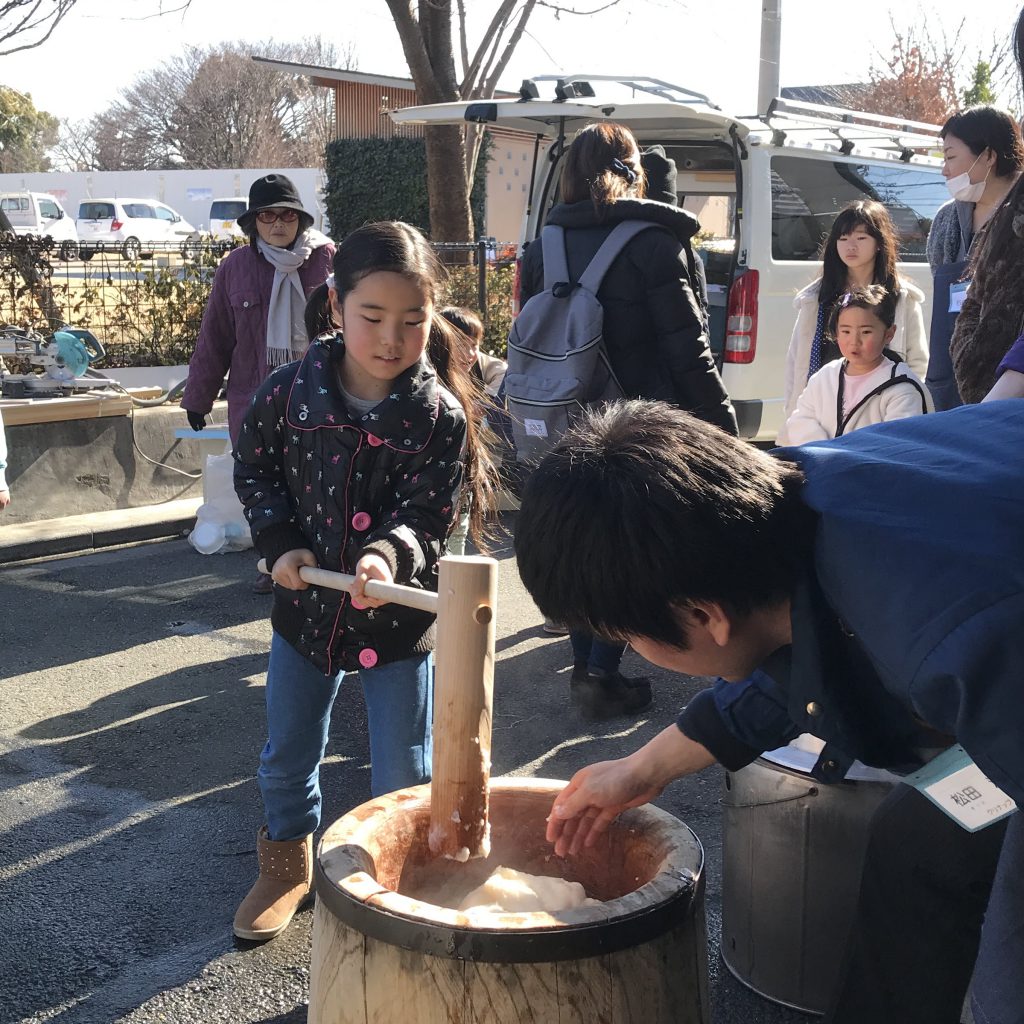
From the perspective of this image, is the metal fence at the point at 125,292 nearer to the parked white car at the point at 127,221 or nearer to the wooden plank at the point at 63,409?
the wooden plank at the point at 63,409

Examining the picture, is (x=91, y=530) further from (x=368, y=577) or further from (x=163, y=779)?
(x=368, y=577)

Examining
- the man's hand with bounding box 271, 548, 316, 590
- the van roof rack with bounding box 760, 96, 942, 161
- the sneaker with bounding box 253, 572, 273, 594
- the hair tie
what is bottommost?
the sneaker with bounding box 253, 572, 273, 594

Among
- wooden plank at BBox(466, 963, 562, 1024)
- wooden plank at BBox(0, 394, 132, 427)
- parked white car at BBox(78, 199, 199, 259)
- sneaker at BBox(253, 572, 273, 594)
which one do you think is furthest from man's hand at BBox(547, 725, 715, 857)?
parked white car at BBox(78, 199, 199, 259)

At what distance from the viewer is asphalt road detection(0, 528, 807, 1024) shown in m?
2.54

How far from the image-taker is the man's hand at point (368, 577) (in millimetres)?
2123

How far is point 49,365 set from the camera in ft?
21.9

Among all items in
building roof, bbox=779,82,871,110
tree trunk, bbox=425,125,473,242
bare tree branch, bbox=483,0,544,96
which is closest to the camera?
tree trunk, bbox=425,125,473,242

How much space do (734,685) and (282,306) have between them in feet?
11.4

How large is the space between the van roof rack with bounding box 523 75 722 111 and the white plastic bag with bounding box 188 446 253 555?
2537 mm

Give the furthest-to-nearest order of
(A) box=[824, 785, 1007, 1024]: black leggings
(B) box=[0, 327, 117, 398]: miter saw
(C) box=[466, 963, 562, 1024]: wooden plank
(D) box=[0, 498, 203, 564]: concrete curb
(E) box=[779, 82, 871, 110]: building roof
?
(E) box=[779, 82, 871, 110]: building roof
(B) box=[0, 327, 117, 398]: miter saw
(D) box=[0, 498, 203, 564]: concrete curb
(A) box=[824, 785, 1007, 1024]: black leggings
(C) box=[466, 963, 562, 1024]: wooden plank

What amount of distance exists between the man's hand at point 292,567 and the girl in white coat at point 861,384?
7.03 ft

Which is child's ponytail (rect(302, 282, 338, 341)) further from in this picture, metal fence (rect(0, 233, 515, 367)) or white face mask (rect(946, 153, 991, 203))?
metal fence (rect(0, 233, 515, 367))

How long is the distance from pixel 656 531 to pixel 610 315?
2583 mm

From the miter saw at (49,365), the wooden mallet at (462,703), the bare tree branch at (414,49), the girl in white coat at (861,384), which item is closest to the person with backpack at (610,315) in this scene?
the girl in white coat at (861,384)
